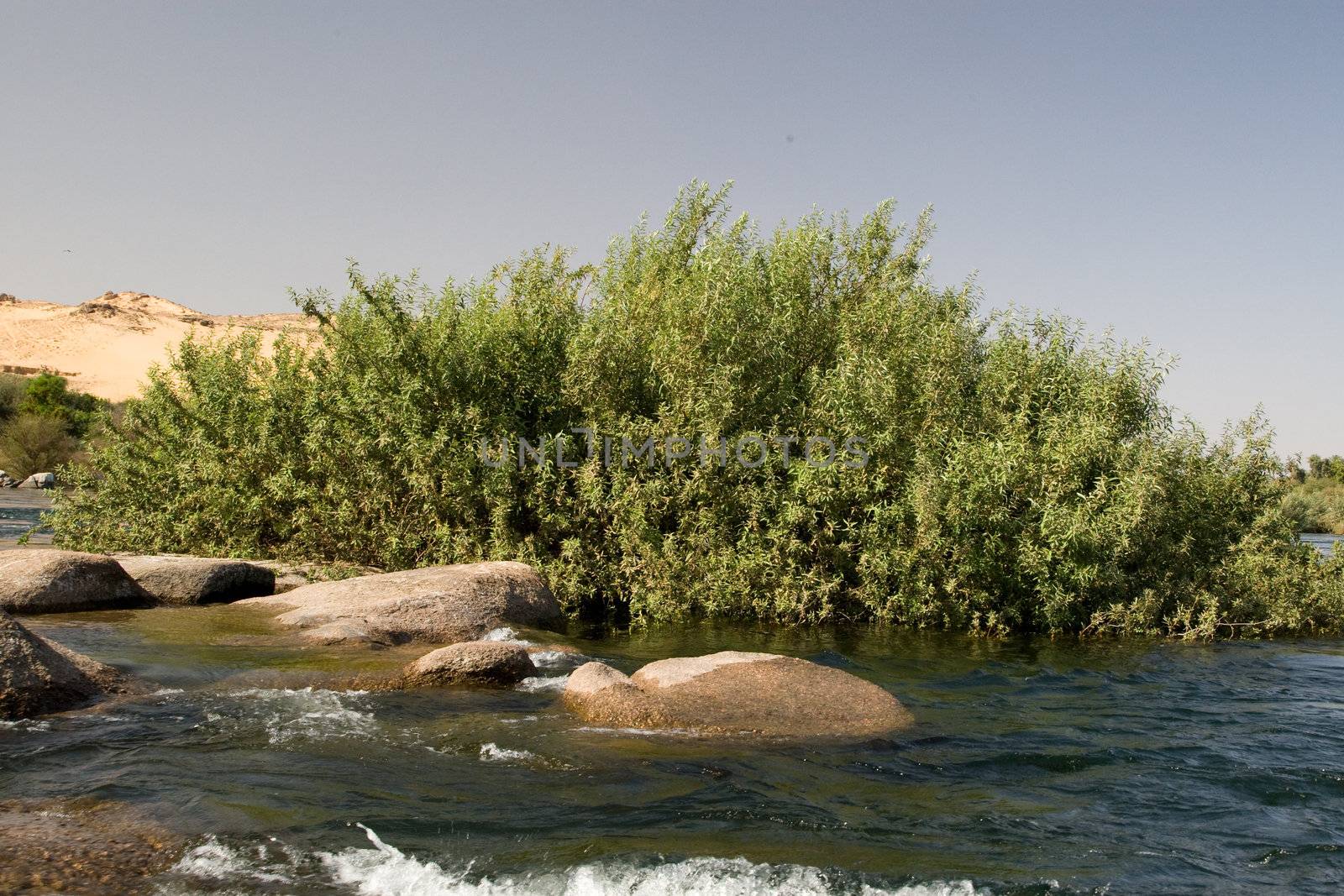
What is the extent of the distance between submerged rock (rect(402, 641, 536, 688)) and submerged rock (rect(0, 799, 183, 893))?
135 inches

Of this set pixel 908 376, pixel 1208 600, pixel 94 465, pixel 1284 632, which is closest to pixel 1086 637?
pixel 1208 600

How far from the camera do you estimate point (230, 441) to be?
15.9 metres

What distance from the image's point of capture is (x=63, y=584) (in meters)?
11.8

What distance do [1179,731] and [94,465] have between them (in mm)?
17478

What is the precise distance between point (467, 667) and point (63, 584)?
6378mm

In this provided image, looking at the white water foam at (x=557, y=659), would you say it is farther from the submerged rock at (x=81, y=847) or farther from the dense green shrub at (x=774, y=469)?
the submerged rock at (x=81, y=847)

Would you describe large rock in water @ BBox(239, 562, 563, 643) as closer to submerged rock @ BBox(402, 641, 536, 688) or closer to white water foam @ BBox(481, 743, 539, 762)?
submerged rock @ BBox(402, 641, 536, 688)

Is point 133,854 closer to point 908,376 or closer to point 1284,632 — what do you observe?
point 908,376

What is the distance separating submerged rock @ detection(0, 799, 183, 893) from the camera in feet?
14.5

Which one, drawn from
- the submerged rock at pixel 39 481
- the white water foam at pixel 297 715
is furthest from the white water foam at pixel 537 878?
the submerged rock at pixel 39 481

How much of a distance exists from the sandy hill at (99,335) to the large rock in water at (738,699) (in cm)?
7730

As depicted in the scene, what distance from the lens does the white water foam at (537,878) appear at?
4.67 m

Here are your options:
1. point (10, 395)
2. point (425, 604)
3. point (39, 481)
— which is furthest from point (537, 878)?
point (10, 395)

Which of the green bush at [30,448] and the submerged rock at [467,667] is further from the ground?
the green bush at [30,448]
